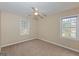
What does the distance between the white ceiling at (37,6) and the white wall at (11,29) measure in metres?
0.10

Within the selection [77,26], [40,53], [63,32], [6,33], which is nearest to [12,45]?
[6,33]

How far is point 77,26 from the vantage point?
170 centimetres

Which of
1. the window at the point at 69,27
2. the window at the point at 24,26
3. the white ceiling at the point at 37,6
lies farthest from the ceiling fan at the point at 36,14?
the window at the point at 69,27

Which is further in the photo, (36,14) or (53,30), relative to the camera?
(53,30)

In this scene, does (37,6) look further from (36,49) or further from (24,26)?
(36,49)

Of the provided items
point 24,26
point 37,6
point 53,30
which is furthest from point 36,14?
point 53,30

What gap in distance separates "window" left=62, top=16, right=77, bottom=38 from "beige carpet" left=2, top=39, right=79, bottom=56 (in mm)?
268

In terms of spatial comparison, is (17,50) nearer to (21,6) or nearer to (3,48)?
(3,48)

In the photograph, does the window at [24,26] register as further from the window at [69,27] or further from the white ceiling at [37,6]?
the window at [69,27]

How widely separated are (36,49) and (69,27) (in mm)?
689

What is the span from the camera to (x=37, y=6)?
5.45 feet

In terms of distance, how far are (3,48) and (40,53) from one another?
2.04ft

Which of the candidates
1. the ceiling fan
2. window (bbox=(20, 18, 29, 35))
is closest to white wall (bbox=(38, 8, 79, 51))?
the ceiling fan

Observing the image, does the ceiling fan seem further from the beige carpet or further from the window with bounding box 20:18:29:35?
the beige carpet
